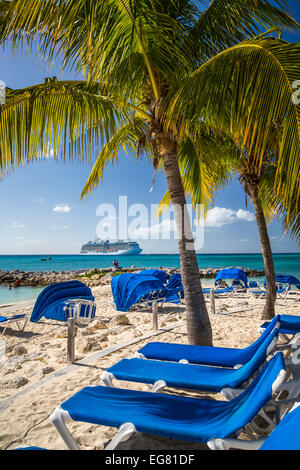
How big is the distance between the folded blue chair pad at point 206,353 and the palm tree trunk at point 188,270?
801 millimetres

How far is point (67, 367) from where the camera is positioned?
3857 mm

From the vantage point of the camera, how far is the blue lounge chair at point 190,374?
7.86 ft

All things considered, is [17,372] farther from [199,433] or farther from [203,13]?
[203,13]

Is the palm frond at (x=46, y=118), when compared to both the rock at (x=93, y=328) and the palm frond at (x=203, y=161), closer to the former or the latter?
the palm frond at (x=203, y=161)

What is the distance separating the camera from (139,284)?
6980 millimetres

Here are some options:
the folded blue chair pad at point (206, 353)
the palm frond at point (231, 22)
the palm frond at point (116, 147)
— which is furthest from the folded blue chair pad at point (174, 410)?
the palm frond at point (116, 147)

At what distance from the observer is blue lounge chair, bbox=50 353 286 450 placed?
1.71 m

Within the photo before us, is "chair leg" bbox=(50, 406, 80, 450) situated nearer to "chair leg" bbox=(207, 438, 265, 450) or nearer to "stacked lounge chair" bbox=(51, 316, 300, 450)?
"stacked lounge chair" bbox=(51, 316, 300, 450)

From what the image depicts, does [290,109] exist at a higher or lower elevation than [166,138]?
lower

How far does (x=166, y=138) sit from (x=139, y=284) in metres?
3.68

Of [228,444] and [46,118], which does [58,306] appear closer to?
[46,118]

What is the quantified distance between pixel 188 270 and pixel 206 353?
131cm

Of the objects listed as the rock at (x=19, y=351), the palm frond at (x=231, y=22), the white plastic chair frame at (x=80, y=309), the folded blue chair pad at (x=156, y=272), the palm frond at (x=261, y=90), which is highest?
the palm frond at (x=231, y=22)
